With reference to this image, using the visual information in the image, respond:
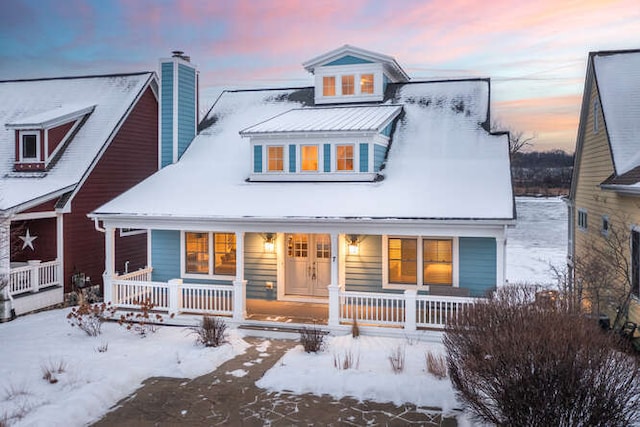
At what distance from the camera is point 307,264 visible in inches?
595

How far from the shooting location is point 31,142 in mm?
17531

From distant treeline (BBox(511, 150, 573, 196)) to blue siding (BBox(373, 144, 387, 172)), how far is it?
41424mm

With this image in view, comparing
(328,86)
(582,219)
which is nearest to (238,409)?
(328,86)

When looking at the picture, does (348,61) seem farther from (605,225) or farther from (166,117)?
(605,225)

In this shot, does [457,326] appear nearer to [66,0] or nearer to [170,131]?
[170,131]

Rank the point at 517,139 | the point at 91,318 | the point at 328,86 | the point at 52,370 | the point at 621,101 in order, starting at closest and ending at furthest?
the point at 52,370
the point at 91,318
the point at 621,101
the point at 328,86
the point at 517,139

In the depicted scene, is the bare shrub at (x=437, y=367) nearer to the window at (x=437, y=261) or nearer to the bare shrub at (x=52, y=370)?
the window at (x=437, y=261)

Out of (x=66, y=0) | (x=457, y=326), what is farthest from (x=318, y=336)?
(x=66, y=0)

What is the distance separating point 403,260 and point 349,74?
6.77m

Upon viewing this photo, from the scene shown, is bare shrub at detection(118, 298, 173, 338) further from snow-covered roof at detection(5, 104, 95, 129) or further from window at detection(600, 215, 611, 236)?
window at detection(600, 215, 611, 236)

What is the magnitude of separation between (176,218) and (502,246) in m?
7.60

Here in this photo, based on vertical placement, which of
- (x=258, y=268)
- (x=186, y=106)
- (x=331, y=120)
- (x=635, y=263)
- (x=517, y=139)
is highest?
(x=517, y=139)

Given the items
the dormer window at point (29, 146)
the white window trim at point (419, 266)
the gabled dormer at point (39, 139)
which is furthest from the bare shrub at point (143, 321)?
the dormer window at point (29, 146)

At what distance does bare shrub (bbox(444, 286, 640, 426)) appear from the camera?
5.72m
